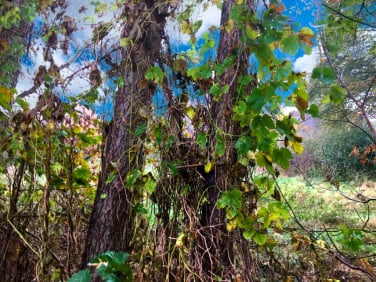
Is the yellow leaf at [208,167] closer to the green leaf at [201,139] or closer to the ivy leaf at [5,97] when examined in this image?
the green leaf at [201,139]

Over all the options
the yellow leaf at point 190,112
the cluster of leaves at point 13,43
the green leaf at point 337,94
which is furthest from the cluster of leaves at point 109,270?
the cluster of leaves at point 13,43

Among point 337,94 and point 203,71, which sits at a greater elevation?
point 203,71

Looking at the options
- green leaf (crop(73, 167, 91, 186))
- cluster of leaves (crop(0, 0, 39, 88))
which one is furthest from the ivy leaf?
cluster of leaves (crop(0, 0, 39, 88))

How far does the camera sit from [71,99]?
181cm

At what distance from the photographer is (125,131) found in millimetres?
1845

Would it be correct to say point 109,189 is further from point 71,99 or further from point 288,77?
point 288,77

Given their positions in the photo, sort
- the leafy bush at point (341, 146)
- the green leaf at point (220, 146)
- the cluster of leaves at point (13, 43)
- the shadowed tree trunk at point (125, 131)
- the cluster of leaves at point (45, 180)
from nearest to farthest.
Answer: the green leaf at point (220, 146) < the cluster of leaves at point (45, 180) < the shadowed tree trunk at point (125, 131) < the cluster of leaves at point (13, 43) < the leafy bush at point (341, 146)

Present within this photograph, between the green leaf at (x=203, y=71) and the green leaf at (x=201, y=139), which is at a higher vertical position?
the green leaf at (x=203, y=71)

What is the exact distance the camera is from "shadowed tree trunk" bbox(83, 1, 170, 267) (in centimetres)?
177

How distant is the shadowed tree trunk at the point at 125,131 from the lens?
177cm

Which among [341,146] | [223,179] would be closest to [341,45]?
[223,179]

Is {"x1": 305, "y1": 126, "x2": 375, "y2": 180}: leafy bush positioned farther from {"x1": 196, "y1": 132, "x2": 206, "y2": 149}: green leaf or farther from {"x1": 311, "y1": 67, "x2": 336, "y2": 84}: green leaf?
{"x1": 311, "y1": 67, "x2": 336, "y2": 84}: green leaf

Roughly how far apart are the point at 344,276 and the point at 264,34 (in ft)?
7.02

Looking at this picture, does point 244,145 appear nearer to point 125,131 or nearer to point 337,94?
point 337,94
